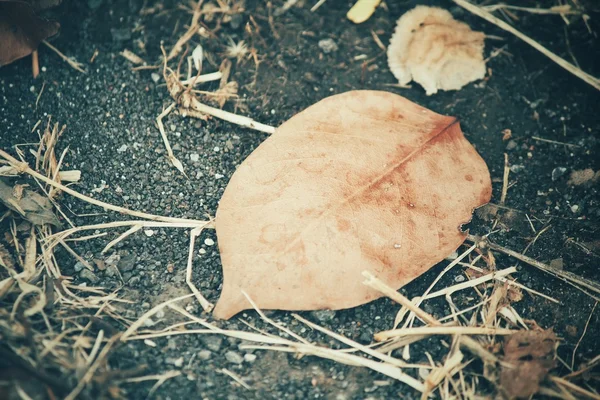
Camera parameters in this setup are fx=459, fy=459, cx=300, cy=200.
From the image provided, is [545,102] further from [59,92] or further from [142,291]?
[59,92]

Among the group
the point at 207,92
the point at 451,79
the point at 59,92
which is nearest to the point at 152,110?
the point at 207,92

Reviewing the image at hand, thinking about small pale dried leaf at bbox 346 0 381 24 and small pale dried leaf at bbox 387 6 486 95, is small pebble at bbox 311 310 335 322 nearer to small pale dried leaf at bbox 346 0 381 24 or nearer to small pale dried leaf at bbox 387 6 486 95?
small pale dried leaf at bbox 387 6 486 95

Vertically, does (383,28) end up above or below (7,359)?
above

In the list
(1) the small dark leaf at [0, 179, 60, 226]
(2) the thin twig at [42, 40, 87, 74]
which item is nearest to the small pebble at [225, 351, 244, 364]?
(1) the small dark leaf at [0, 179, 60, 226]

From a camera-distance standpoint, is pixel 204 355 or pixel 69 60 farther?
pixel 69 60

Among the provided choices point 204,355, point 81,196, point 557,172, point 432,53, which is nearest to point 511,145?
point 557,172

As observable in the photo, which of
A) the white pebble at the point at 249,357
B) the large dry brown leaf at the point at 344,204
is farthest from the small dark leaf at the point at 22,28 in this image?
the white pebble at the point at 249,357

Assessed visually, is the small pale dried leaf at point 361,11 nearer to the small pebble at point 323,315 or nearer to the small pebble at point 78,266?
the small pebble at point 323,315

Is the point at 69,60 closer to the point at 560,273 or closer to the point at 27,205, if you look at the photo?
the point at 27,205
